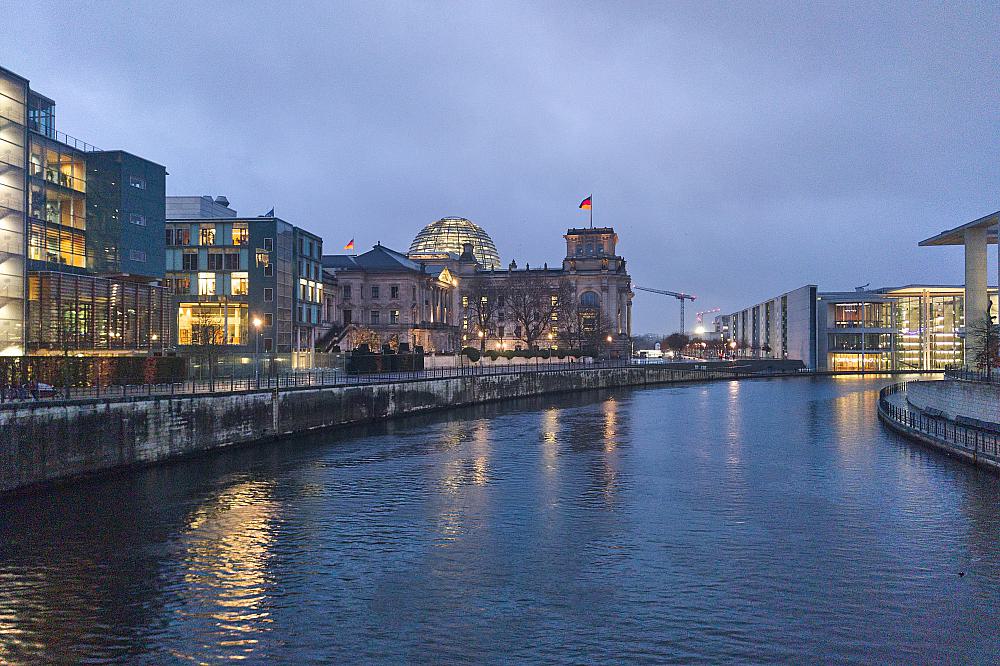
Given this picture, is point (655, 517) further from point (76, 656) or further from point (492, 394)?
point (492, 394)

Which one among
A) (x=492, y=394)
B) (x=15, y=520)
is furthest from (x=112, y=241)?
(x=15, y=520)

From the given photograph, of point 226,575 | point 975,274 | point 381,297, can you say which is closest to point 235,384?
point 226,575

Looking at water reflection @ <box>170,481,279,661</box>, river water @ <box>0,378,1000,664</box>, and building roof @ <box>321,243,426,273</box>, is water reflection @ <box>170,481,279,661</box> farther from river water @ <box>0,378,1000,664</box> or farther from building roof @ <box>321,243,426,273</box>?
building roof @ <box>321,243,426,273</box>

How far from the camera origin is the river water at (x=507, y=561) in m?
18.6

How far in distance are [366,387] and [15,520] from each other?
34.7m

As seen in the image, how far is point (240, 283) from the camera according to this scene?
3620 inches

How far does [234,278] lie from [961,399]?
74.1 m

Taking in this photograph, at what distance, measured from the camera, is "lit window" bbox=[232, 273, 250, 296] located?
301 feet

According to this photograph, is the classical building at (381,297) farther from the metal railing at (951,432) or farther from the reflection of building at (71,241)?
the metal railing at (951,432)

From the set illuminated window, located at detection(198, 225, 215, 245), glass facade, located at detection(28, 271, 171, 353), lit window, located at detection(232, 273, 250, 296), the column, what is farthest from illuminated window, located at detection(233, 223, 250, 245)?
the column

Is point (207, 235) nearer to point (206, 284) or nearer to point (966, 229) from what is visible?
point (206, 284)

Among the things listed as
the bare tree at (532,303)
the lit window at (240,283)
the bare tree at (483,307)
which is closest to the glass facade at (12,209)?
the lit window at (240,283)

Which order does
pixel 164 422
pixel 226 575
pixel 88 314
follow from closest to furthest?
pixel 226 575
pixel 164 422
pixel 88 314

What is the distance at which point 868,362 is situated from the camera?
17062cm
